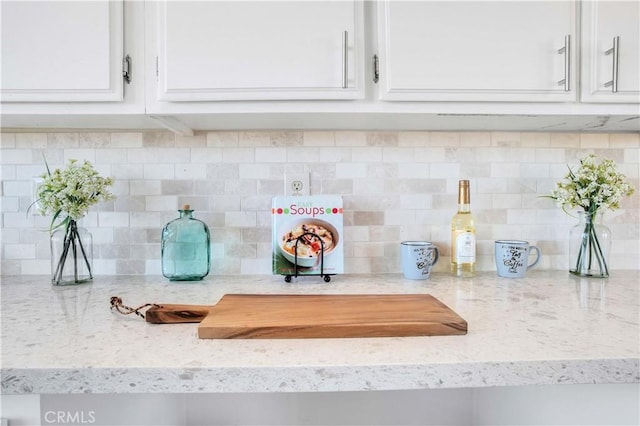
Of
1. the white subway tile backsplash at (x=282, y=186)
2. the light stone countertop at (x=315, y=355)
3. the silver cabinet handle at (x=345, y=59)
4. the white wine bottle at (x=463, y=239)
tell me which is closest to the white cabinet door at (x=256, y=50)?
the silver cabinet handle at (x=345, y=59)

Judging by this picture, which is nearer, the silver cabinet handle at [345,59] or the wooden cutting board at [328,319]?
the wooden cutting board at [328,319]

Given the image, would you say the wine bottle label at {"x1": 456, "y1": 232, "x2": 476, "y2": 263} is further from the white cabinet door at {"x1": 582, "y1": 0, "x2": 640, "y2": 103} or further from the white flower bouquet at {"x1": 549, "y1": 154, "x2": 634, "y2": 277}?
the white cabinet door at {"x1": 582, "y1": 0, "x2": 640, "y2": 103}

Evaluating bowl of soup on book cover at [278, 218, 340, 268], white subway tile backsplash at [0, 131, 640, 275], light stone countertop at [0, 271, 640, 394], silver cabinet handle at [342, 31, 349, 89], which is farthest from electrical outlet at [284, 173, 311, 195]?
light stone countertop at [0, 271, 640, 394]

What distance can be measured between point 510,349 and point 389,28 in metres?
0.80

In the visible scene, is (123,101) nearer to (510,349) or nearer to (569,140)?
(510,349)

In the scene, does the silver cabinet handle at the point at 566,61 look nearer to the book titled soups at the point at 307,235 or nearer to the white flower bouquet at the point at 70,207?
the book titled soups at the point at 307,235

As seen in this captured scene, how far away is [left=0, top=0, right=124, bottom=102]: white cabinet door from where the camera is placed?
0.97 metres

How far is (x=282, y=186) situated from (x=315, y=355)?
2.52 feet

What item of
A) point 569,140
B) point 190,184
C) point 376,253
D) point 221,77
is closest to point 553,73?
point 569,140

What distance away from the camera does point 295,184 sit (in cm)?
129

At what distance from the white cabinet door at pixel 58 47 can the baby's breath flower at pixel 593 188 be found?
1.38 m

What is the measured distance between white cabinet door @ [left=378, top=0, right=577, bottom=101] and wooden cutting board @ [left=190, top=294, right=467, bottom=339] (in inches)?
21.3

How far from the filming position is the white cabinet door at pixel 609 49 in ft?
3.32

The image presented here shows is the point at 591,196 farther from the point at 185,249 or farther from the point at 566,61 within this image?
the point at 185,249
